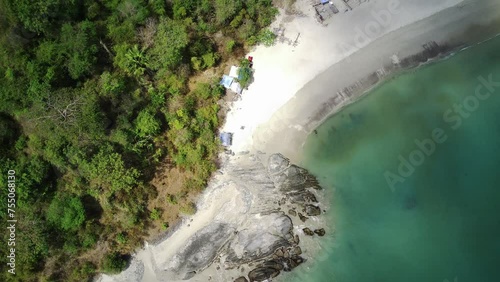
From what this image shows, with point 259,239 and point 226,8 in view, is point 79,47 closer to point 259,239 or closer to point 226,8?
point 226,8

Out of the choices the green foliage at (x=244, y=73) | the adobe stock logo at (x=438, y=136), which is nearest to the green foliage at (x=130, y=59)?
the green foliage at (x=244, y=73)

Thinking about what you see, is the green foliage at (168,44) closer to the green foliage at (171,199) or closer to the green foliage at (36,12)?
the green foliage at (36,12)

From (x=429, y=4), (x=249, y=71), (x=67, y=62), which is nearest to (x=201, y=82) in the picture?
(x=249, y=71)

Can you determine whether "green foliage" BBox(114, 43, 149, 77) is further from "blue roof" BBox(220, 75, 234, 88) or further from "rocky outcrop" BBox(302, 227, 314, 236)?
"rocky outcrop" BBox(302, 227, 314, 236)

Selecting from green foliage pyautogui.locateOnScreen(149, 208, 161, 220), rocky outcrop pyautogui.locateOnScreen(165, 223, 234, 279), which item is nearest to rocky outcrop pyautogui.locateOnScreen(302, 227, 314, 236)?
rocky outcrop pyautogui.locateOnScreen(165, 223, 234, 279)

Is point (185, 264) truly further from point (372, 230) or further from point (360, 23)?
point (360, 23)

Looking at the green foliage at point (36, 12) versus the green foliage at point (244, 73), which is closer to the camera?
the green foliage at point (36, 12)
